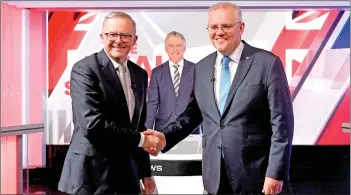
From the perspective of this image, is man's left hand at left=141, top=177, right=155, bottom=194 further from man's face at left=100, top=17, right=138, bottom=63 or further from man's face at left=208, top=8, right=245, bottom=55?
man's face at left=208, top=8, right=245, bottom=55

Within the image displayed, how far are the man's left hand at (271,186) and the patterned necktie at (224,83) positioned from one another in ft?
1.53

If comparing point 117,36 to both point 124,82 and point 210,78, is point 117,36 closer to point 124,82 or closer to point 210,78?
point 124,82

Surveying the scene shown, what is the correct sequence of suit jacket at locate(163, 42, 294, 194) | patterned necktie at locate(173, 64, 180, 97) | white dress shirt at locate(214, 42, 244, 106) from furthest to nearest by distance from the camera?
patterned necktie at locate(173, 64, 180, 97)
white dress shirt at locate(214, 42, 244, 106)
suit jacket at locate(163, 42, 294, 194)

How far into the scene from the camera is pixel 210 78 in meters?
2.85

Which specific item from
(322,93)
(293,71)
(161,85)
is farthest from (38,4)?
(322,93)

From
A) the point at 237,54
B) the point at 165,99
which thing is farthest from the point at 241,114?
the point at 165,99

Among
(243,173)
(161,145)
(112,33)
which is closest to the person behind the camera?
(243,173)

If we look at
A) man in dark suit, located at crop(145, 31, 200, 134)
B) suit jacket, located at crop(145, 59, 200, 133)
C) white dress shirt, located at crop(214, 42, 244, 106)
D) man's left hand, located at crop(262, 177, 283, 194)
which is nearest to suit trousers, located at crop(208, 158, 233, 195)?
man's left hand, located at crop(262, 177, 283, 194)

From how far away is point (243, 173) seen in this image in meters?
2.77

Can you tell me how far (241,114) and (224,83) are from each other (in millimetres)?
221

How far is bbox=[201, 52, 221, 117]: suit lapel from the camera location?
279 cm

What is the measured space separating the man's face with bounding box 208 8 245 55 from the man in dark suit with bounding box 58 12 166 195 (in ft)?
1.68

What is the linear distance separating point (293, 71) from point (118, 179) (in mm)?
3377

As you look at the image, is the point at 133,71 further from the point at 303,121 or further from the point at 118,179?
the point at 303,121
